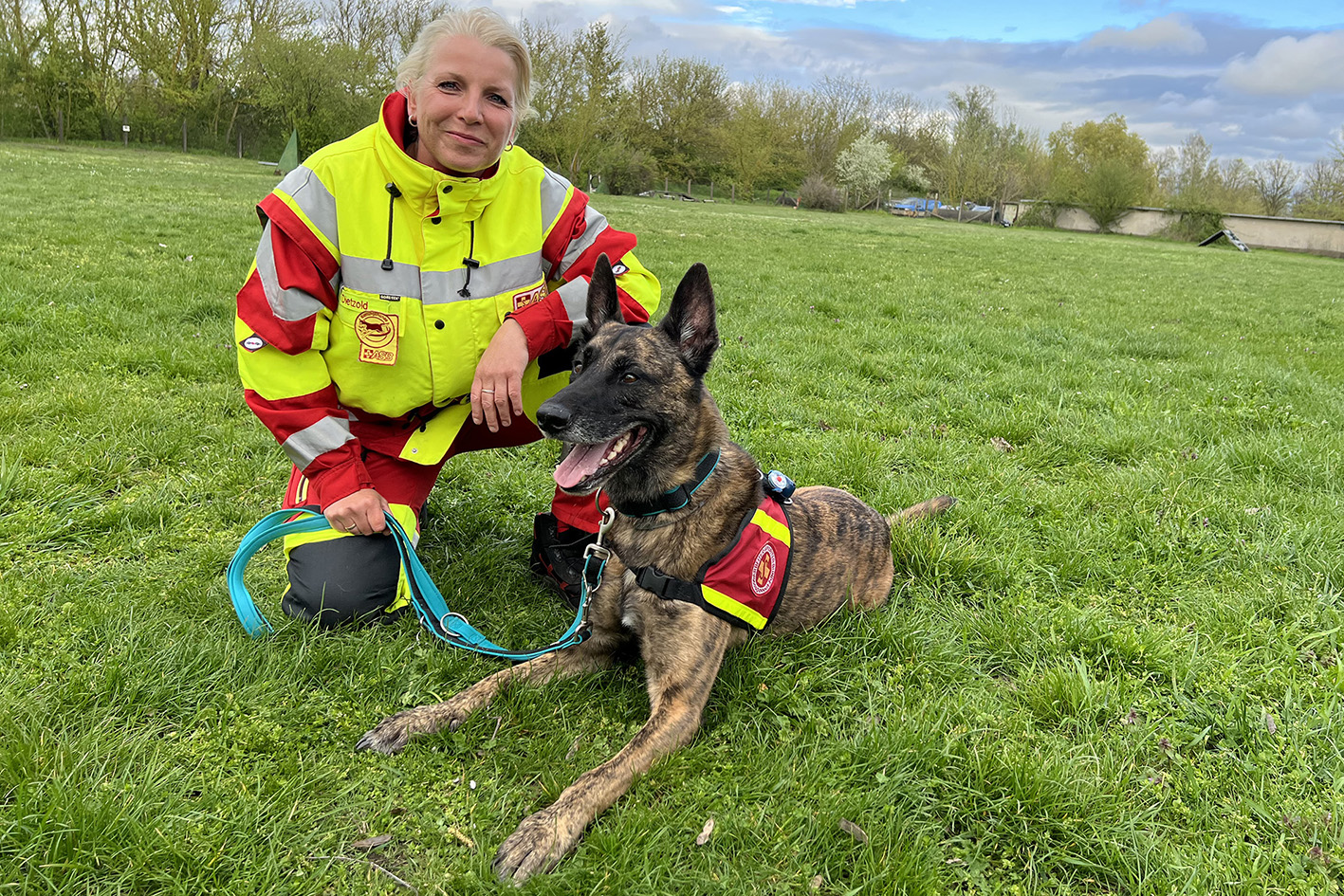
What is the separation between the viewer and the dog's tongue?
2.76m

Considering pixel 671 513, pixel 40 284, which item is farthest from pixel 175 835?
pixel 40 284

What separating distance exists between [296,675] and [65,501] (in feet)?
7.03

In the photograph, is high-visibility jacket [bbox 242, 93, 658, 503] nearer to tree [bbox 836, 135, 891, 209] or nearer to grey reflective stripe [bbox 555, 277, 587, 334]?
grey reflective stripe [bbox 555, 277, 587, 334]

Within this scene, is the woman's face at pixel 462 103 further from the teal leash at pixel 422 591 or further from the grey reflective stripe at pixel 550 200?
the teal leash at pixel 422 591

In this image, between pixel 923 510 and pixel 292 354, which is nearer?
pixel 292 354

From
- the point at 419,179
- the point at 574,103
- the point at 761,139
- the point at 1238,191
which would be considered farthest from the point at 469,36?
the point at 1238,191

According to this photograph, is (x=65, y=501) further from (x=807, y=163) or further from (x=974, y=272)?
(x=807, y=163)

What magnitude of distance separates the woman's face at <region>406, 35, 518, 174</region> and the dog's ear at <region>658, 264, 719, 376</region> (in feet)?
3.69

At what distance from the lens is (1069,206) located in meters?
64.1

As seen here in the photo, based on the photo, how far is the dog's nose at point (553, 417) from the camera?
265 cm

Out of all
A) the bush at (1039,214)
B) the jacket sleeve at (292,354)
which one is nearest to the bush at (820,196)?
the bush at (1039,214)

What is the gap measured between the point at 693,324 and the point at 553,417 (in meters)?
0.79

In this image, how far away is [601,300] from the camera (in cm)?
322

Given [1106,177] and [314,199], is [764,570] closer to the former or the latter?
[314,199]
